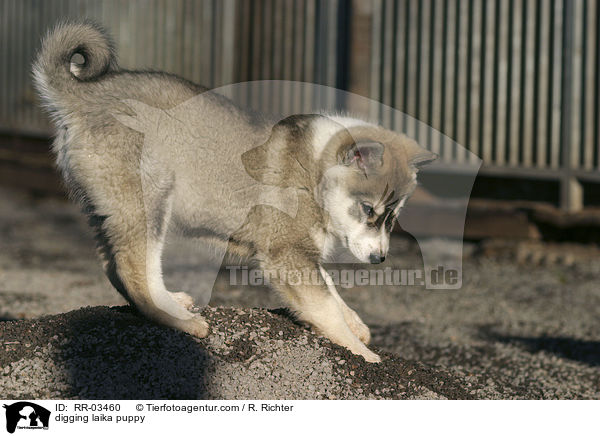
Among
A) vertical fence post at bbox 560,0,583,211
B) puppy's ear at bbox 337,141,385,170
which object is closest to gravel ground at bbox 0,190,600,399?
vertical fence post at bbox 560,0,583,211

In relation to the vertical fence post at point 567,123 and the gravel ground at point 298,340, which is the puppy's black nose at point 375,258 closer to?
the gravel ground at point 298,340

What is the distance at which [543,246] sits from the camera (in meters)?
8.27

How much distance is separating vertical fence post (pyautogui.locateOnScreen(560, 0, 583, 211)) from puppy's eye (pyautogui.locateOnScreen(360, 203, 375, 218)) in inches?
181

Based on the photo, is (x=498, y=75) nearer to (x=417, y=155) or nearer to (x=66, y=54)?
(x=417, y=155)

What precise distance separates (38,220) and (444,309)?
6327mm

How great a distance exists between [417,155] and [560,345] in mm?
2299

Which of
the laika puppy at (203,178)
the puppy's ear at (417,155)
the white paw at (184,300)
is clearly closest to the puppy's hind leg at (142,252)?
the laika puppy at (203,178)

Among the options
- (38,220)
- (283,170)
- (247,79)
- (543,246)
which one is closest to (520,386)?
(283,170)
